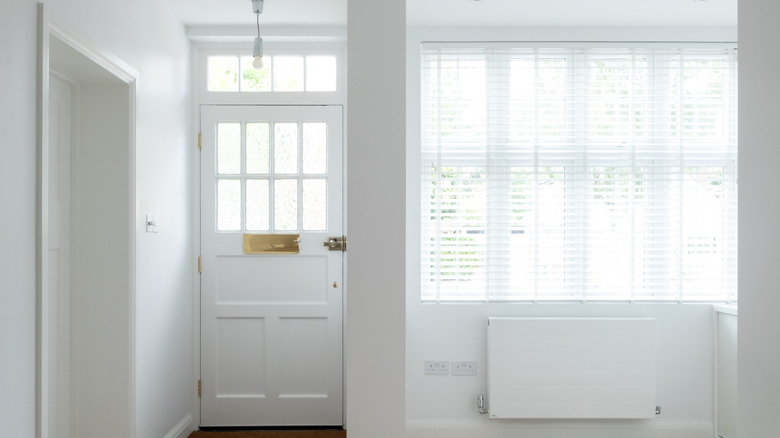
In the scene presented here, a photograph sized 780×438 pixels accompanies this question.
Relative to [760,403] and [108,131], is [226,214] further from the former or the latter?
[760,403]

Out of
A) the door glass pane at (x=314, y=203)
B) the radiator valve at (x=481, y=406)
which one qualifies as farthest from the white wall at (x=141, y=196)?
the radiator valve at (x=481, y=406)

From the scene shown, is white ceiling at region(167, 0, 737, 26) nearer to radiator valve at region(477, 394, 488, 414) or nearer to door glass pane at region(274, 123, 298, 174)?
door glass pane at region(274, 123, 298, 174)

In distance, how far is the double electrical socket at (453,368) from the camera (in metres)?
3.82

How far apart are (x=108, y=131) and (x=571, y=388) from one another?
281 cm

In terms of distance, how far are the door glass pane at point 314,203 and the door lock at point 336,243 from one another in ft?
0.32

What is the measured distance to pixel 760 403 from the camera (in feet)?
5.23

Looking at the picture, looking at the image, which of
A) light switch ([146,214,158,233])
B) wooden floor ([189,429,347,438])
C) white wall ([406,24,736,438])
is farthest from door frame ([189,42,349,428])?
light switch ([146,214,158,233])

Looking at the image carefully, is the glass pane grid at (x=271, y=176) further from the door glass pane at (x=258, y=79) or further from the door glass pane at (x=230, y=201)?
the door glass pane at (x=258, y=79)

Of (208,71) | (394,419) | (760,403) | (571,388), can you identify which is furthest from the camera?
(208,71)

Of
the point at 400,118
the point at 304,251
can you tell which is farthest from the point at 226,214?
the point at 400,118

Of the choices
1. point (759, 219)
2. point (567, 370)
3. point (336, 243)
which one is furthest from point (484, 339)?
point (759, 219)

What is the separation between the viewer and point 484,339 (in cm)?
384

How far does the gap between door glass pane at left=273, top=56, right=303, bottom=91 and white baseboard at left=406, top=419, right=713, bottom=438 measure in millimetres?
2139

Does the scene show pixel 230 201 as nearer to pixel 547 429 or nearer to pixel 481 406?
pixel 481 406
